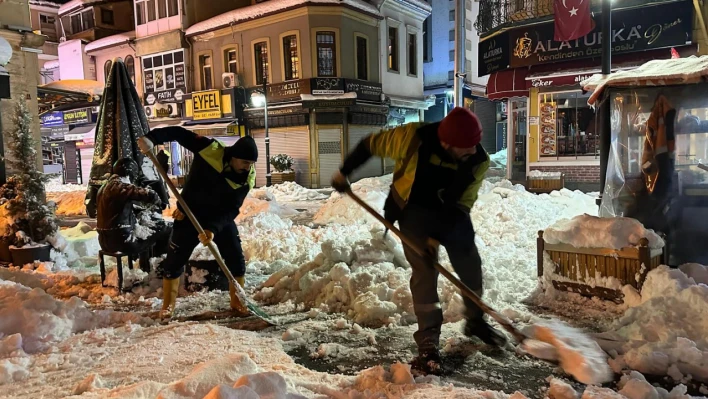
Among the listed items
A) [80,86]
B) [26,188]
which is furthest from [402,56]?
[26,188]

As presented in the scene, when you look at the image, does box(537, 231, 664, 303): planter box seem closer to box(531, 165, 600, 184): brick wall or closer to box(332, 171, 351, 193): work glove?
box(332, 171, 351, 193): work glove

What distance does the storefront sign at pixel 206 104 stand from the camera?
78.7 ft

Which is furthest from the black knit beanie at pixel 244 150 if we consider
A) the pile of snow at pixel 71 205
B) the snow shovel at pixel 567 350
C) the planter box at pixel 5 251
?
the pile of snow at pixel 71 205

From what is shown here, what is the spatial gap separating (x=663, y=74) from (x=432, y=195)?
147 inches

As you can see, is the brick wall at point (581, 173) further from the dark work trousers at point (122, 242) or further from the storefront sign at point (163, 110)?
the storefront sign at point (163, 110)

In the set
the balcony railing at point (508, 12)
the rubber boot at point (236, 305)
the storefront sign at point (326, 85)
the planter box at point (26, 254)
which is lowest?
the rubber boot at point (236, 305)

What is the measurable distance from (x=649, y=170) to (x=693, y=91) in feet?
3.29

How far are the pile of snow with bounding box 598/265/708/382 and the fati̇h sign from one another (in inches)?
462

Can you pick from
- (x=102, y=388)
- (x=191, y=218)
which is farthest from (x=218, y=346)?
(x=191, y=218)

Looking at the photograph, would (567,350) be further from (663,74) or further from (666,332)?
(663,74)

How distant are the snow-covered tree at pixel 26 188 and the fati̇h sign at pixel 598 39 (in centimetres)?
1379

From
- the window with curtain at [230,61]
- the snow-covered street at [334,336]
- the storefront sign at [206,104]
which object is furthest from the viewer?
the window with curtain at [230,61]

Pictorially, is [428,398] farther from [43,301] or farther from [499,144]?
[499,144]

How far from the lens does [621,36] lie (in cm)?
1405
